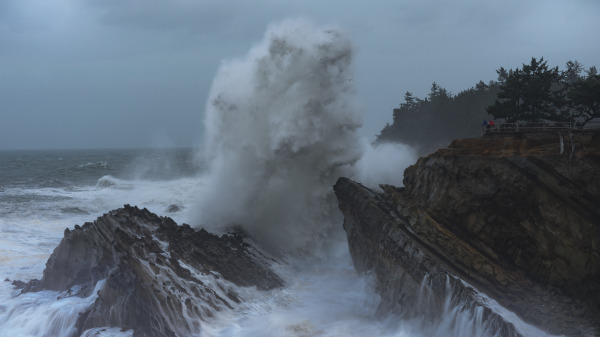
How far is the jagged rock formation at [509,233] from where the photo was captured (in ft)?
37.8

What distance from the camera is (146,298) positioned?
37.9 feet

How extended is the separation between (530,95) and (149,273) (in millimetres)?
15431

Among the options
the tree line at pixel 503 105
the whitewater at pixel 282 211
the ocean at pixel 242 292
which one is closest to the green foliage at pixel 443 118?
the tree line at pixel 503 105

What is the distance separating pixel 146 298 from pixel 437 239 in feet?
26.3

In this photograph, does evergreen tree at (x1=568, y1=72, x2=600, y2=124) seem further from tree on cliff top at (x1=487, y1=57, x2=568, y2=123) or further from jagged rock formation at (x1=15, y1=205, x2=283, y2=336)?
jagged rock formation at (x1=15, y1=205, x2=283, y2=336)

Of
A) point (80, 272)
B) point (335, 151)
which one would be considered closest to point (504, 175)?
point (335, 151)

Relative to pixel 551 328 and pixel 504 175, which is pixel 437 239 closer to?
pixel 504 175

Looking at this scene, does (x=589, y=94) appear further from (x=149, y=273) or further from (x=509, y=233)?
(x=149, y=273)

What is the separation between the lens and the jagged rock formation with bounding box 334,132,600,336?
11.5 meters

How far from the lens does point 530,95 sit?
17.9 metres

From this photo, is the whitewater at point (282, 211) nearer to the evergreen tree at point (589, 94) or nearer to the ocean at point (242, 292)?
the ocean at point (242, 292)

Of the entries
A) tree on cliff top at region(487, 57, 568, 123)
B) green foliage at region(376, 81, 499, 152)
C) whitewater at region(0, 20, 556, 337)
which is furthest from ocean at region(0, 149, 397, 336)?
green foliage at region(376, 81, 499, 152)

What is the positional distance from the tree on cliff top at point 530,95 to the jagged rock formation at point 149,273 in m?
11.4

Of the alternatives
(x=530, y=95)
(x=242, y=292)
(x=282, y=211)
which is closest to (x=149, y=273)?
(x=242, y=292)
